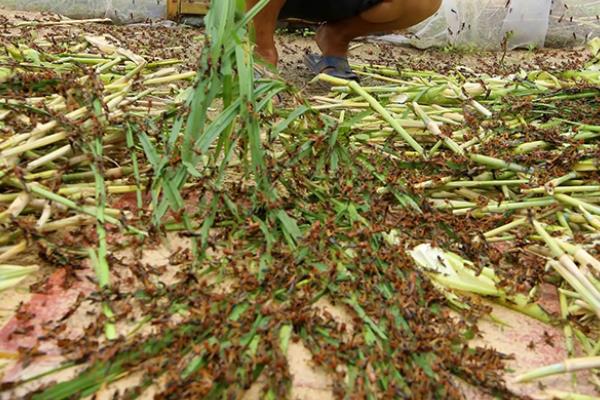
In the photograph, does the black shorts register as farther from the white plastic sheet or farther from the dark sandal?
the white plastic sheet

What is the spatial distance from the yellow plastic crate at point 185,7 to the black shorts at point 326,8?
137 centimetres

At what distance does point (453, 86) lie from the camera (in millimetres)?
2592

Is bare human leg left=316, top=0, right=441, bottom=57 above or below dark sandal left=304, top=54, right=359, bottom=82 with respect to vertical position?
above

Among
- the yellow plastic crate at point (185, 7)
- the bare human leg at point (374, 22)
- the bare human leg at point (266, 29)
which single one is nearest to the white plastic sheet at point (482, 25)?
the bare human leg at point (374, 22)

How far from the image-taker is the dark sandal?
3311 millimetres

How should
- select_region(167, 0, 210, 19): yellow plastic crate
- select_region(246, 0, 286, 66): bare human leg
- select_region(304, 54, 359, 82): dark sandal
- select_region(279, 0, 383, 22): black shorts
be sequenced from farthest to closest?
1. select_region(167, 0, 210, 19): yellow plastic crate
2. select_region(279, 0, 383, 22): black shorts
3. select_region(304, 54, 359, 82): dark sandal
4. select_region(246, 0, 286, 66): bare human leg

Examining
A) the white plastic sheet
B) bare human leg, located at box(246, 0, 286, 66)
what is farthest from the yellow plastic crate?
bare human leg, located at box(246, 0, 286, 66)

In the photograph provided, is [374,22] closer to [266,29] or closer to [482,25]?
[266,29]

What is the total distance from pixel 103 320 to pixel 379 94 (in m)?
1.63

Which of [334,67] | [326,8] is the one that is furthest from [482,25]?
[334,67]

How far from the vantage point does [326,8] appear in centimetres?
350

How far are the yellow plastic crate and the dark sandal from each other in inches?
54.8

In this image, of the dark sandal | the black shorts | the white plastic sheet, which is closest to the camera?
the dark sandal

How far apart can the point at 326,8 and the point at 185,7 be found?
1588mm
